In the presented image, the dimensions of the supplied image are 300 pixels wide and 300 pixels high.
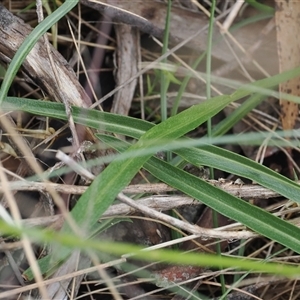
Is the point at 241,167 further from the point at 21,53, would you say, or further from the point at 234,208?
the point at 21,53

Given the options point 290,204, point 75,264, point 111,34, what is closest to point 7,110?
point 75,264

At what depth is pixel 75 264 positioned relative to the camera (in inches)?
37.8

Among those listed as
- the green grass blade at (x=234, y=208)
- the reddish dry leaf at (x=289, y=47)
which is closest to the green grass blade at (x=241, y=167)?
the green grass blade at (x=234, y=208)

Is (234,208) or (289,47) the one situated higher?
(289,47)

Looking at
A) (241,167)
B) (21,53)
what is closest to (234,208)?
(241,167)

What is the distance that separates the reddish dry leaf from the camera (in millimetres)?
1182

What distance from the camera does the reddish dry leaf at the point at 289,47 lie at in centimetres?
118

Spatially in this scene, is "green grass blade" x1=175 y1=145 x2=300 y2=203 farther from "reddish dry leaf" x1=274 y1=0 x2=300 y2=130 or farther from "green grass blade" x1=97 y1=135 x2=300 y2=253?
"reddish dry leaf" x1=274 y1=0 x2=300 y2=130

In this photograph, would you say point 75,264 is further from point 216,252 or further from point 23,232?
point 23,232

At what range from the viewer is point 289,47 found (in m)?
1.19

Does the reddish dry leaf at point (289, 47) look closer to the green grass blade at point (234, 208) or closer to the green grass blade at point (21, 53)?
the green grass blade at point (234, 208)

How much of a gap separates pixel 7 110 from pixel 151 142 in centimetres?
29

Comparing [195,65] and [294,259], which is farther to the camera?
[195,65]

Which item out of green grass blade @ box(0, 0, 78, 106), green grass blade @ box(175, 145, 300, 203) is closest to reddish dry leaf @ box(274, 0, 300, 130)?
green grass blade @ box(175, 145, 300, 203)
